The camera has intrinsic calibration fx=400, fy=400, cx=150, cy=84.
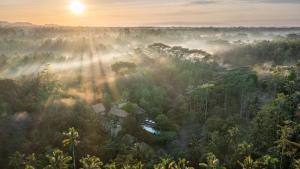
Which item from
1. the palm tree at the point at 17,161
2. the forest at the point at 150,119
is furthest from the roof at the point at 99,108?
the palm tree at the point at 17,161

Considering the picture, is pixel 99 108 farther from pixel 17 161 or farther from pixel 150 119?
pixel 17 161

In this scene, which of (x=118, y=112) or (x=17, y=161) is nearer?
(x=17, y=161)

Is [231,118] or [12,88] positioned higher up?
[12,88]

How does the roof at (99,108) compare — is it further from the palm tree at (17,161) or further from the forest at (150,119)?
the palm tree at (17,161)

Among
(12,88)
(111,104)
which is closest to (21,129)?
(12,88)

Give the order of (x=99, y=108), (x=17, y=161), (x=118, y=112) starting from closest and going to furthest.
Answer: (x=17, y=161) < (x=118, y=112) < (x=99, y=108)

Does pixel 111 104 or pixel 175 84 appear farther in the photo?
pixel 175 84

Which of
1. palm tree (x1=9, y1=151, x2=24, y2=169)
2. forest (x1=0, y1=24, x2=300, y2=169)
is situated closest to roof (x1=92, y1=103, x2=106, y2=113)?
forest (x1=0, y1=24, x2=300, y2=169)

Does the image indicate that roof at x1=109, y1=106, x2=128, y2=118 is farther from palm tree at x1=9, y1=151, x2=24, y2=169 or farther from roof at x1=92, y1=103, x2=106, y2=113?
palm tree at x1=9, y1=151, x2=24, y2=169

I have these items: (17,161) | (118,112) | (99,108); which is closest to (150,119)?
(118,112)

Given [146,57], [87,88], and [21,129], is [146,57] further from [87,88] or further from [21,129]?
[21,129]

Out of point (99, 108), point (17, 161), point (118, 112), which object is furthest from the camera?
point (99, 108)
